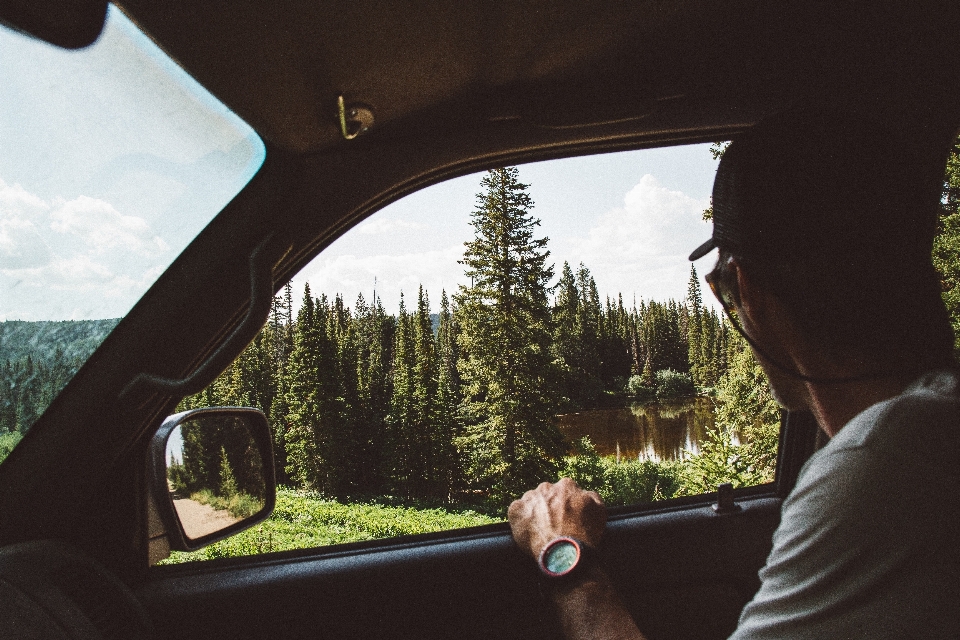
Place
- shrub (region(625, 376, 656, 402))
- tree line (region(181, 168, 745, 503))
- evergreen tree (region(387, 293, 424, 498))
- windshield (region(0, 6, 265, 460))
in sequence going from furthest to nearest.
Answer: evergreen tree (region(387, 293, 424, 498))
tree line (region(181, 168, 745, 503))
shrub (region(625, 376, 656, 402))
windshield (region(0, 6, 265, 460))

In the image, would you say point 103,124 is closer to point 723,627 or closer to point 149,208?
point 149,208

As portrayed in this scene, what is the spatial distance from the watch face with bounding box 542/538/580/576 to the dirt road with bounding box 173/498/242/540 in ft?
3.29

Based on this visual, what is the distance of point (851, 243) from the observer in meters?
1.17

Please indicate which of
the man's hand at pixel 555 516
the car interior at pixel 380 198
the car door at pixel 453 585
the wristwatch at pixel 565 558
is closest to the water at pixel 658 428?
the car door at pixel 453 585

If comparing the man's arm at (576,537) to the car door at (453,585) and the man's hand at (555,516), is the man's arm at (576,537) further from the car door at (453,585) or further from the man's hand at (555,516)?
the car door at (453,585)

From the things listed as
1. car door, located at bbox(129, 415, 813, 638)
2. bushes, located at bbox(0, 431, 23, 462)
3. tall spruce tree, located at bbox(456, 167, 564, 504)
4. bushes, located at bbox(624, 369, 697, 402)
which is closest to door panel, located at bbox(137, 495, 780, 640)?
car door, located at bbox(129, 415, 813, 638)

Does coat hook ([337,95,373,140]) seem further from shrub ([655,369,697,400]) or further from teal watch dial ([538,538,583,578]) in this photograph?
shrub ([655,369,697,400])

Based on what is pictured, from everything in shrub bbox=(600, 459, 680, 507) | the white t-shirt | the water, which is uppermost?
the white t-shirt

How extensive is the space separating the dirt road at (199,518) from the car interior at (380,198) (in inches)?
1.5

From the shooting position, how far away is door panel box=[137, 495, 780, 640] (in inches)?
76.2

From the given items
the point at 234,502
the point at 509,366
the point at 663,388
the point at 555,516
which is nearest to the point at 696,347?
the point at 663,388

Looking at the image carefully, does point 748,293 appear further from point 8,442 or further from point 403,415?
point 403,415

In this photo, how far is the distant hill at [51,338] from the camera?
1.19 m

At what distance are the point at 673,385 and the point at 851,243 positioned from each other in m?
5.49
